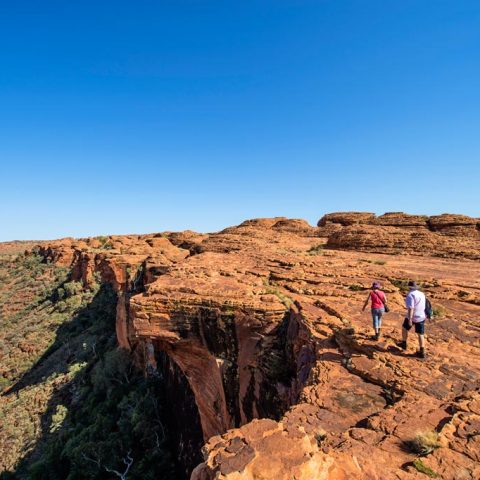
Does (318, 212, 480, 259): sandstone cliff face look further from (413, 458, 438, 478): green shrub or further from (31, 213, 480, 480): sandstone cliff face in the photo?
(413, 458, 438, 478): green shrub

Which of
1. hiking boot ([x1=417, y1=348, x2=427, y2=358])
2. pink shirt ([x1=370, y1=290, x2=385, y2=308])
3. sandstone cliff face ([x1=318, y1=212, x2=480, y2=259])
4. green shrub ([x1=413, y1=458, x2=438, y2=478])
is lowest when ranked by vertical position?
green shrub ([x1=413, y1=458, x2=438, y2=478])

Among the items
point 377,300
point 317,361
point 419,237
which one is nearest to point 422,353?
point 377,300

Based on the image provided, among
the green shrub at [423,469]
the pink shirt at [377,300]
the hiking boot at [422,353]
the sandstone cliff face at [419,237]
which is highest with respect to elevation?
the sandstone cliff face at [419,237]

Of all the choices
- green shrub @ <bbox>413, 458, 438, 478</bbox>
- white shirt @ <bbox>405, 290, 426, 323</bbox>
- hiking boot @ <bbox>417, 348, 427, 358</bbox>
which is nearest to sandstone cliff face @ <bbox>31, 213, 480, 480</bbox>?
green shrub @ <bbox>413, 458, 438, 478</bbox>

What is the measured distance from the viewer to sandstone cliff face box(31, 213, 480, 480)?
4.14 metres

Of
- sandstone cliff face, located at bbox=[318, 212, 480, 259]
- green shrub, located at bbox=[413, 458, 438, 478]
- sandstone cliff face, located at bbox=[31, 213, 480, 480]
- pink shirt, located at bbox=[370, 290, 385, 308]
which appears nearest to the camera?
green shrub, located at bbox=[413, 458, 438, 478]

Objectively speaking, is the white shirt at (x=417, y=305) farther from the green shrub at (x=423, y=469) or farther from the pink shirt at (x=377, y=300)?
the green shrub at (x=423, y=469)

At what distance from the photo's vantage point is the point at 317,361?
7.71m

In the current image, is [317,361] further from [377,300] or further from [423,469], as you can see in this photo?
[423,469]

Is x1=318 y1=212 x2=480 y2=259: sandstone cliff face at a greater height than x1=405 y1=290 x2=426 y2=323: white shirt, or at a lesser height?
greater

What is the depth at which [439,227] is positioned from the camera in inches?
952

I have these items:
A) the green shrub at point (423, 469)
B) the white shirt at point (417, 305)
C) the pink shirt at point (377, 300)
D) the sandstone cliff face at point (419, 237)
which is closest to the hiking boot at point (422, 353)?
the white shirt at point (417, 305)

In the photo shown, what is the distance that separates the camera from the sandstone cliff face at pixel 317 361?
414cm

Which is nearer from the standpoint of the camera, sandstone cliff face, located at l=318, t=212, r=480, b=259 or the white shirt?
the white shirt
